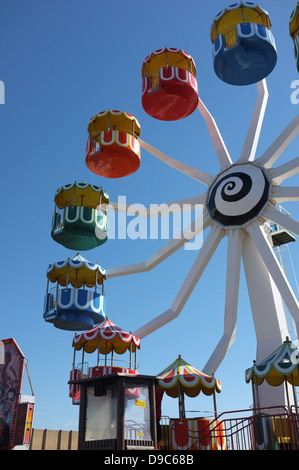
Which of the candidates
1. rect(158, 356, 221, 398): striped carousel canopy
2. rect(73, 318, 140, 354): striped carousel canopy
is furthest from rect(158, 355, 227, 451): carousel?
rect(73, 318, 140, 354): striped carousel canopy

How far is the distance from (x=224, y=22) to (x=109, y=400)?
14.0m

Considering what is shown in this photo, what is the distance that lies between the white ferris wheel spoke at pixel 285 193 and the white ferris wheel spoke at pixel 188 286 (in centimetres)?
289

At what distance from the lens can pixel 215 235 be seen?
74.2ft

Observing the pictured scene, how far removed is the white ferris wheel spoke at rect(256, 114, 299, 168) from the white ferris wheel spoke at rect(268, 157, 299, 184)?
0.67 m

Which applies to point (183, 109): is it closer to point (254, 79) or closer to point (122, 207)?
point (254, 79)

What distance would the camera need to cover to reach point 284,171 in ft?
68.8

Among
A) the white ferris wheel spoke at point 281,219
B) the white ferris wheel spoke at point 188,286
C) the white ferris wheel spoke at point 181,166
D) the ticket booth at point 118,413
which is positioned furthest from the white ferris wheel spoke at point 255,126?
the ticket booth at point 118,413

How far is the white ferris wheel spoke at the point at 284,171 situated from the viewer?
68.2ft

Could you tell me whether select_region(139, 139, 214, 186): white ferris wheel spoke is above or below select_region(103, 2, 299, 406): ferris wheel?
above

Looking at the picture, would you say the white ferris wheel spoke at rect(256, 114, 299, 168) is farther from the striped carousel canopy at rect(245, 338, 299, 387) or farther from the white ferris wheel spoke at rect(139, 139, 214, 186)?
the striped carousel canopy at rect(245, 338, 299, 387)

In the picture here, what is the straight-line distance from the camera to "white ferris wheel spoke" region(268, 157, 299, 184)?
2080 cm

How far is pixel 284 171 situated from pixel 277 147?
1507 millimetres

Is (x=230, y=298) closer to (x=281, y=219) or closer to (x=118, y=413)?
(x=281, y=219)

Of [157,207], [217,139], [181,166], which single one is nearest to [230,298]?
[157,207]
